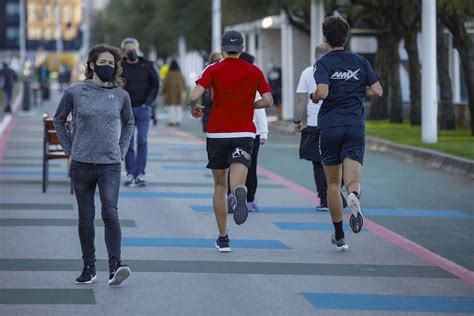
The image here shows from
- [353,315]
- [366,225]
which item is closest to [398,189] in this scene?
[366,225]

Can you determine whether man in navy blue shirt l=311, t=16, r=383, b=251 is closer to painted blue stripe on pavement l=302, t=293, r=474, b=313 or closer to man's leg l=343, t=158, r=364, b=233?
man's leg l=343, t=158, r=364, b=233

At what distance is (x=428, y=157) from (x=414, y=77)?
9.99 meters

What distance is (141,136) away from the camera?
18125mm

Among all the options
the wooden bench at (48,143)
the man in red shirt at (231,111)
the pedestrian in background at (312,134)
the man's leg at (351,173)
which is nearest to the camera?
the man's leg at (351,173)

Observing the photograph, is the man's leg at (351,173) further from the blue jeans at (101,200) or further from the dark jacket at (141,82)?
the dark jacket at (141,82)

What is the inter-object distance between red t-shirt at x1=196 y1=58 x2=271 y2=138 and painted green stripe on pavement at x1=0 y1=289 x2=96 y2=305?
237 centimetres

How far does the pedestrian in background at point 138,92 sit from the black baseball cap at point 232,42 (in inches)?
258

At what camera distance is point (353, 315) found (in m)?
8.62

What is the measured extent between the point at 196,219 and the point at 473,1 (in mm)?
11412

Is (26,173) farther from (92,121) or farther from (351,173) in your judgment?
(92,121)

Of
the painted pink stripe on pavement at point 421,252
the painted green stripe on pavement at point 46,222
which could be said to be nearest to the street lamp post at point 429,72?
the painted pink stripe on pavement at point 421,252

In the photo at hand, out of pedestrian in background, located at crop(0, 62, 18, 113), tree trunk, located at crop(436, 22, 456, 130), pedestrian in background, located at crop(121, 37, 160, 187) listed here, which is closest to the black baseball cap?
pedestrian in background, located at crop(121, 37, 160, 187)

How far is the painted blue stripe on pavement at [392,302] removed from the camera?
8.88m

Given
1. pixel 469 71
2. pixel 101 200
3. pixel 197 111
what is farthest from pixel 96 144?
pixel 469 71
